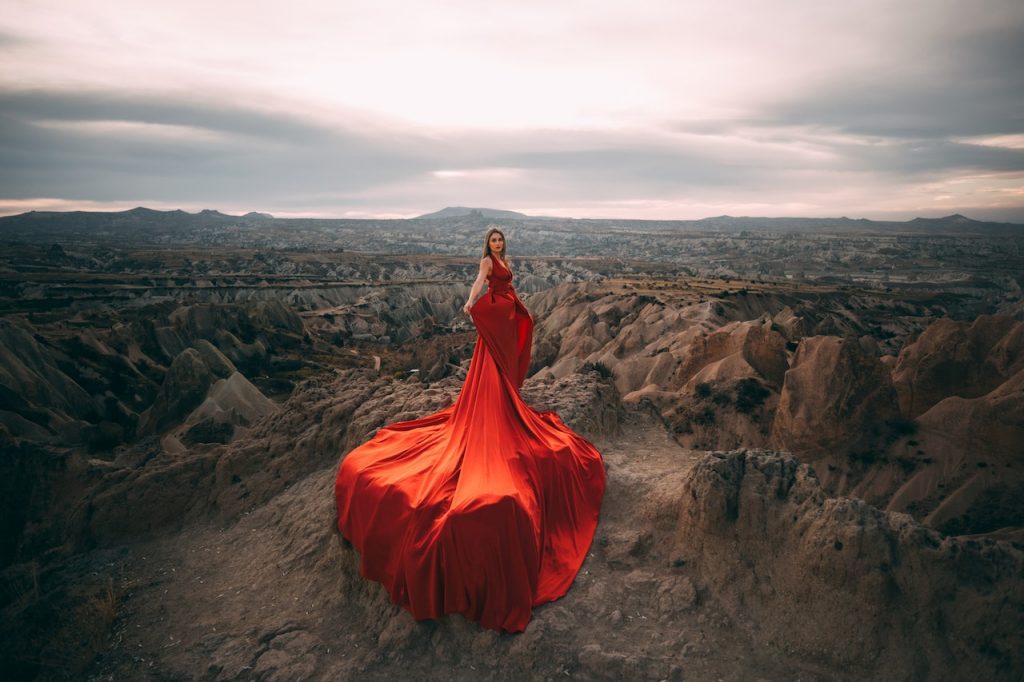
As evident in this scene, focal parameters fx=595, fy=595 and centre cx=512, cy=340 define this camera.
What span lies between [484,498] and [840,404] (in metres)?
10.4

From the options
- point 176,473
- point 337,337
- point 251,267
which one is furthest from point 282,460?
point 251,267

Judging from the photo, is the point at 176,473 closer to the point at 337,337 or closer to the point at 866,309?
the point at 337,337

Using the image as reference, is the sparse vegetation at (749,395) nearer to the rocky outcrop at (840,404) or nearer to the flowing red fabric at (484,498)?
the rocky outcrop at (840,404)

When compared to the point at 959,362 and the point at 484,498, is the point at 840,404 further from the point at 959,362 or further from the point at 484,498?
the point at 484,498

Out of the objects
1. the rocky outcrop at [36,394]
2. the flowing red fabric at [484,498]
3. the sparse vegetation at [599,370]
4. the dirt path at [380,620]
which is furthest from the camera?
the rocky outcrop at [36,394]

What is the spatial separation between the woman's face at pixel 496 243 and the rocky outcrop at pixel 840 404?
937 centimetres

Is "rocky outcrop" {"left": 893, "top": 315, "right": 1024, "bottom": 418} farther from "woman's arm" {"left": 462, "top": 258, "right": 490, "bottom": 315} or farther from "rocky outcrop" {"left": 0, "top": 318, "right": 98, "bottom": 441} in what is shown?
"rocky outcrop" {"left": 0, "top": 318, "right": 98, "bottom": 441}

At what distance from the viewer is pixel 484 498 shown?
5.68m

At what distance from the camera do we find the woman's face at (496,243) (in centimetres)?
692

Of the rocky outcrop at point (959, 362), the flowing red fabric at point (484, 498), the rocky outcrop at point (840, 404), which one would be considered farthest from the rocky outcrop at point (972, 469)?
the flowing red fabric at point (484, 498)

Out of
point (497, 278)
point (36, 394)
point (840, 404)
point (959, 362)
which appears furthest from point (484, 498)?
point (36, 394)

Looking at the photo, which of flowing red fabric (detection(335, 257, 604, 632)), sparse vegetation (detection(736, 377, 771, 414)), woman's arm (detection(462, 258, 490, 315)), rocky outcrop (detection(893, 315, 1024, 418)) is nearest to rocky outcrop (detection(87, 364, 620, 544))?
flowing red fabric (detection(335, 257, 604, 632))

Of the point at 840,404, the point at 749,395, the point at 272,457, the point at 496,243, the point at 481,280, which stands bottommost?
the point at 749,395

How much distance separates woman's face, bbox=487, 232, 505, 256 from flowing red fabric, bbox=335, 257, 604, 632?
0.53 feet
